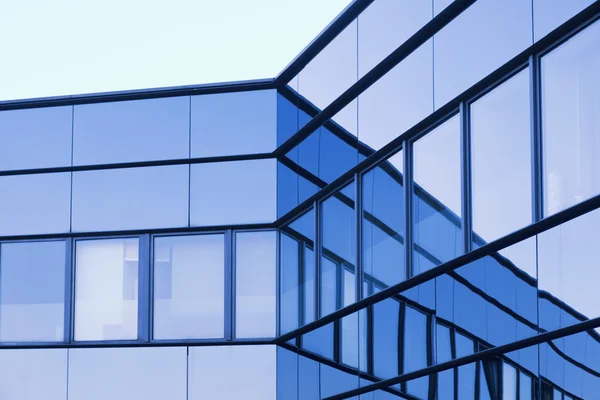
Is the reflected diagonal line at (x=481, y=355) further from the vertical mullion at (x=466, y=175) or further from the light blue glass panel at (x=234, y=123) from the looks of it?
the light blue glass panel at (x=234, y=123)

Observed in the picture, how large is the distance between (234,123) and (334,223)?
12.0 ft

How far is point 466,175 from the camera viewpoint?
452 inches

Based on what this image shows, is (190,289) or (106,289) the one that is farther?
(106,289)

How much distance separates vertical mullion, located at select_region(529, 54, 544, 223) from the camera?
9.88 metres

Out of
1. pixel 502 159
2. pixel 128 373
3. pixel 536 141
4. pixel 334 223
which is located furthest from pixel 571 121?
pixel 128 373

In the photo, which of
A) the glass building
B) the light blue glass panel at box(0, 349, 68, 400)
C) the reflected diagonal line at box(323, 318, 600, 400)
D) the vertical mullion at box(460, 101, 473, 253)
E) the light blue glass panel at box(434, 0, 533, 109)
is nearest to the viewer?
the reflected diagonal line at box(323, 318, 600, 400)

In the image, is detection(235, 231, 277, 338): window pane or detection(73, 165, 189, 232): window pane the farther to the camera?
detection(73, 165, 189, 232): window pane

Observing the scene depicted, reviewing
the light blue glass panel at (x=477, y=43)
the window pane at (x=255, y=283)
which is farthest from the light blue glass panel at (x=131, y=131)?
the light blue glass panel at (x=477, y=43)

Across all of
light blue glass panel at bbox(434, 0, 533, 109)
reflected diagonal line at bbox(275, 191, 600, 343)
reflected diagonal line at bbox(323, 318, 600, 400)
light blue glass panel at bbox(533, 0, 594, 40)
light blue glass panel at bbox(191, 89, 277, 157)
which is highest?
light blue glass panel at bbox(191, 89, 277, 157)

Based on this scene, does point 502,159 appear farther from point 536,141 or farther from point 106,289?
point 106,289

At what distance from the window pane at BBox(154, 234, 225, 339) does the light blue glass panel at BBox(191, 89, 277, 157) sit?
150 cm

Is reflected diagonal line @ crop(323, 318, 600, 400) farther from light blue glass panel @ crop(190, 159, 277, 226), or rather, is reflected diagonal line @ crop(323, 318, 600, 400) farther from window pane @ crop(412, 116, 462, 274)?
light blue glass panel @ crop(190, 159, 277, 226)

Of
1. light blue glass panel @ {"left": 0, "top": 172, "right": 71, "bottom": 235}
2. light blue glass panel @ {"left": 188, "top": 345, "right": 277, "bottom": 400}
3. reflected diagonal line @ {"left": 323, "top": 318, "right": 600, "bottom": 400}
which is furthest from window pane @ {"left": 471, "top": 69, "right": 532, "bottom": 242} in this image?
light blue glass panel @ {"left": 0, "top": 172, "right": 71, "bottom": 235}

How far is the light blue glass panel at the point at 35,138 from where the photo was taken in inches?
751
